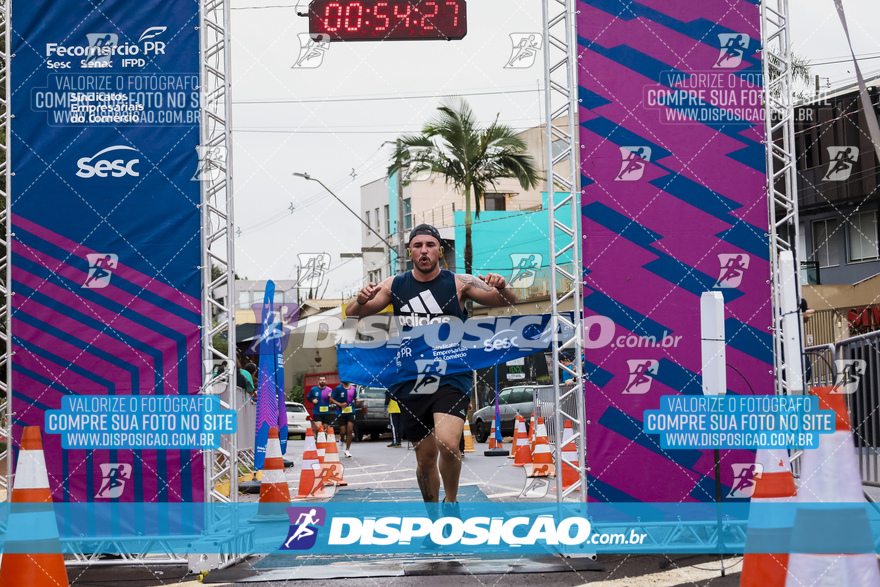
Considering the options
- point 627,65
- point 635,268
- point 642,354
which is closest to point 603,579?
point 642,354

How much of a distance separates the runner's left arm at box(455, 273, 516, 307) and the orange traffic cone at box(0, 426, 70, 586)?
314cm

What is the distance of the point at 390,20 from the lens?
7.47m

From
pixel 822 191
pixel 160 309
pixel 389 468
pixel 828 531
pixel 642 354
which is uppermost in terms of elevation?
pixel 822 191

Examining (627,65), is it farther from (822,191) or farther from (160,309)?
(822,191)

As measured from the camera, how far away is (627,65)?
6.95 meters

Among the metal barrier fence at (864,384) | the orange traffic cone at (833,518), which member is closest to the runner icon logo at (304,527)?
the orange traffic cone at (833,518)

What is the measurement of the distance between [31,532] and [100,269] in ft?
6.64

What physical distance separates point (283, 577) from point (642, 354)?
2947 millimetres

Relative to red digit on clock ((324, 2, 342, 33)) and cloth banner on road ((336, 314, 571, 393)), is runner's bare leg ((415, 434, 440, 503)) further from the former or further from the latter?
cloth banner on road ((336, 314, 571, 393))

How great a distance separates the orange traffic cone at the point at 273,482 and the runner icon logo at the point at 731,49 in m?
4.86

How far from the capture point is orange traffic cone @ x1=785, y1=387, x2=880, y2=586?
4.41m

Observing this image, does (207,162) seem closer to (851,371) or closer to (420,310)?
(420,310)

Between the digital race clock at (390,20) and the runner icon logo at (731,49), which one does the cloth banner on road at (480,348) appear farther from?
the runner icon logo at (731,49)

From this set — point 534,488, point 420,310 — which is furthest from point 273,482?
point 534,488
